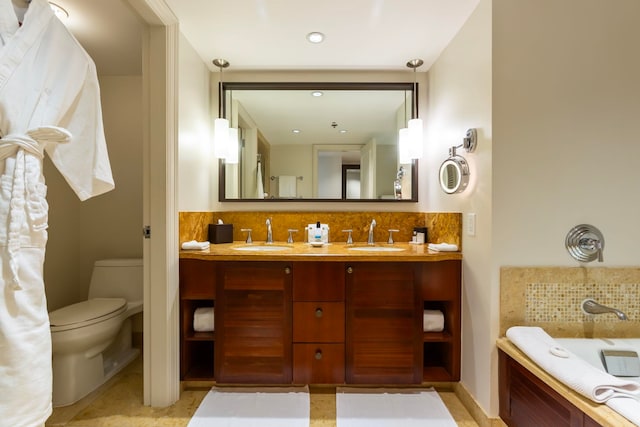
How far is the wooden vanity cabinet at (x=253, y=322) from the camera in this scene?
5.62ft

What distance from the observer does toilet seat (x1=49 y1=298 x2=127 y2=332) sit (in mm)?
1642

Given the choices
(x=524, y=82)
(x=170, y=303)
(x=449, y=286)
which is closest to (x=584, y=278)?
(x=449, y=286)

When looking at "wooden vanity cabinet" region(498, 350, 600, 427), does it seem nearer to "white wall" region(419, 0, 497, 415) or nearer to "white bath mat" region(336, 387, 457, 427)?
"white wall" region(419, 0, 497, 415)

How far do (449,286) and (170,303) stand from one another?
1594 mm

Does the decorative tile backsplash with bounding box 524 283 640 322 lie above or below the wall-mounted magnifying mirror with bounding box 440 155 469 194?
below

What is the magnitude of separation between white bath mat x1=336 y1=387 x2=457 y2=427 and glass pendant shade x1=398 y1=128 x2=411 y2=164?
1537 millimetres

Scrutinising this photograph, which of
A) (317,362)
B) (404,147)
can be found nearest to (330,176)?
(404,147)

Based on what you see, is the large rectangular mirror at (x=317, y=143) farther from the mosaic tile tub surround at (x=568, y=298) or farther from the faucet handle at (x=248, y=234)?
the mosaic tile tub surround at (x=568, y=298)

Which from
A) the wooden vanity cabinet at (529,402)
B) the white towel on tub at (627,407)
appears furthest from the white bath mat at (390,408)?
the white towel on tub at (627,407)

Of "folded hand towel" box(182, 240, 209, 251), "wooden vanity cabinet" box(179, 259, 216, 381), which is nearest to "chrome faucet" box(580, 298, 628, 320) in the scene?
"wooden vanity cabinet" box(179, 259, 216, 381)

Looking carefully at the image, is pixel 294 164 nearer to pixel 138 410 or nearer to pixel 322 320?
pixel 322 320

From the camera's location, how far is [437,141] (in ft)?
6.72

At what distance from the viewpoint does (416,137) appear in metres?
2.16

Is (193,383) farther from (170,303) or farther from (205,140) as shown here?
(205,140)
